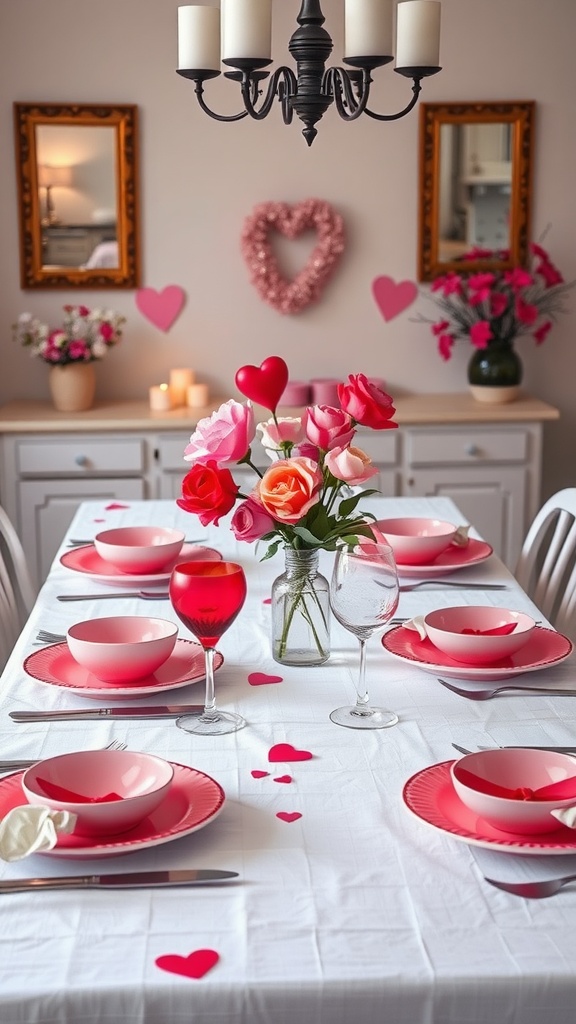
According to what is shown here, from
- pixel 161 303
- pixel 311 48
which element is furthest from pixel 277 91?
pixel 161 303

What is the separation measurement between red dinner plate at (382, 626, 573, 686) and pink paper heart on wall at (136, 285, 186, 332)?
2524mm

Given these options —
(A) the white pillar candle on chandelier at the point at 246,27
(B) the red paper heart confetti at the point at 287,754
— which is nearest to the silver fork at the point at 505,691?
(B) the red paper heart confetti at the point at 287,754

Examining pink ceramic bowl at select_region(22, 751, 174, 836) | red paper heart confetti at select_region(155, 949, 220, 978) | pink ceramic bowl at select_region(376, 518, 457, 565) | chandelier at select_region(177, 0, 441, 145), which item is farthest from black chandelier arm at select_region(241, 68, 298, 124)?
red paper heart confetti at select_region(155, 949, 220, 978)

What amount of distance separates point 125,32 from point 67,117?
0.34m

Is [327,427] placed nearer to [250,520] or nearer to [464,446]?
[250,520]

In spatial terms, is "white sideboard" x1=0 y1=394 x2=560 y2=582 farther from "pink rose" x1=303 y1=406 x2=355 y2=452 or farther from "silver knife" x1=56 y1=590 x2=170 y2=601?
"pink rose" x1=303 y1=406 x2=355 y2=452

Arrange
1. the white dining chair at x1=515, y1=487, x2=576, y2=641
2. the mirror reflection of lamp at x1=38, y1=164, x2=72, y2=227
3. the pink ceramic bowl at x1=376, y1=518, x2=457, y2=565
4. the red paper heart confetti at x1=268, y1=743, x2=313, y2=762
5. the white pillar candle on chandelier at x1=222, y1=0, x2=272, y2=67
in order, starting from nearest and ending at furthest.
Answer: the red paper heart confetti at x1=268, y1=743, x2=313, y2=762 → the white pillar candle on chandelier at x1=222, y1=0, x2=272, y2=67 → the pink ceramic bowl at x1=376, y1=518, x2=457, y2=565 → the white dining chair at x1=515, y1=487, x2=576, y2=641 → the mirror reflection of lamp at x1=38, y1=164, x2=72, y2=227

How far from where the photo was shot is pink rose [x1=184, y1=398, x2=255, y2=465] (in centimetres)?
156

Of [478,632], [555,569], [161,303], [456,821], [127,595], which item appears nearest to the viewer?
[456,821]

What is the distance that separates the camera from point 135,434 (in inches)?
150

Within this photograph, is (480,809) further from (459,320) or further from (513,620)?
(459,320)

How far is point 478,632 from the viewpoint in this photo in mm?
1768

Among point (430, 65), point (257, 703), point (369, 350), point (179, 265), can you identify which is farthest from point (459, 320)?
point (257, 703)

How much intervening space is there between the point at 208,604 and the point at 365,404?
1.15 feet
